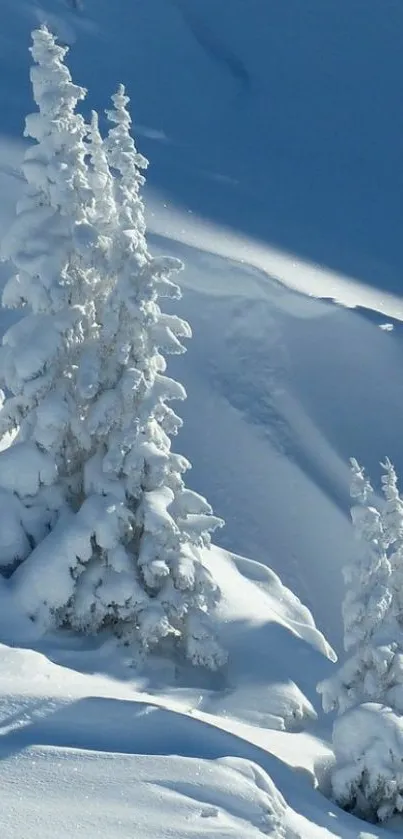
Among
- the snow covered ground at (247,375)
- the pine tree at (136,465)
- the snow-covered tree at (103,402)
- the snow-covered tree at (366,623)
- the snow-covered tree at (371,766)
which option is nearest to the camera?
the snow covered ground at (247,375)

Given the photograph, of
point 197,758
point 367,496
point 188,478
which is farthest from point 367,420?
point 197,758

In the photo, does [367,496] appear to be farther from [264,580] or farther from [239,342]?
[239,342]

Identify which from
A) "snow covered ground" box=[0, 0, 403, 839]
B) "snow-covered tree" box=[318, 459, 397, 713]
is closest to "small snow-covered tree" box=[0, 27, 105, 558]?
"snow covered ground" box=[0, 0, 403, 839]

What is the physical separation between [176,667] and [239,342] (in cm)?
2442

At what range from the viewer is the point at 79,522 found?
18.7 metres

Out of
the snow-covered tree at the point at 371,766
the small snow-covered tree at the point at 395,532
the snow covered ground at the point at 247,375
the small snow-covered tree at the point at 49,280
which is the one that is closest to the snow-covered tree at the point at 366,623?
the small snow-covered tree at the point at 395,532

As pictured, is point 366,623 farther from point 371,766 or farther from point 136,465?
point 136,465

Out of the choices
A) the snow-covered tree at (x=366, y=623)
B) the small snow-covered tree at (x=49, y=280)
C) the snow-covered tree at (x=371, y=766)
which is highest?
the small snow-covered tree at (x=49, y=280)

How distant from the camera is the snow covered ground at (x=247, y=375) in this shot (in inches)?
542

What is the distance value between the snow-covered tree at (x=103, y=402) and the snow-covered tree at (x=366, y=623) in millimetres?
2540

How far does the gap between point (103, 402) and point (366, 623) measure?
18.7 ft

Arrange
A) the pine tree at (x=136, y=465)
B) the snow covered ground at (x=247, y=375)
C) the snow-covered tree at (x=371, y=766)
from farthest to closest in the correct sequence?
1. the pine tree at (x=136, y=465)
2. the snow-covered tree at (x=371, y=766)
3. the snow covered ground at (x=247, y=375)

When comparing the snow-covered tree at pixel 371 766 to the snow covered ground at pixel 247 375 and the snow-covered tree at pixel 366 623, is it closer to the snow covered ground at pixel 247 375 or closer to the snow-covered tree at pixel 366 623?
the snow covered ground at pixel 247 375

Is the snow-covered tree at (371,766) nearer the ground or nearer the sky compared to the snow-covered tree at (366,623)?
nearer the ground
